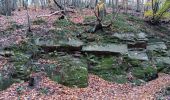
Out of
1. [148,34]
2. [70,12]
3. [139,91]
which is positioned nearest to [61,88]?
[139,91]

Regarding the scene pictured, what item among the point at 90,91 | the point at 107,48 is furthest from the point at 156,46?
the point at 90,91

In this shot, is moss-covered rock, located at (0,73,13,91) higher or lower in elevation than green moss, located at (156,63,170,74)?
higher

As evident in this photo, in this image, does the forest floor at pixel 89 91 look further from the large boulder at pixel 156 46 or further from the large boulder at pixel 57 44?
the large boulder at pixel 156 46

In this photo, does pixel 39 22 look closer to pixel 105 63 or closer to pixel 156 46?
pixel 105 63

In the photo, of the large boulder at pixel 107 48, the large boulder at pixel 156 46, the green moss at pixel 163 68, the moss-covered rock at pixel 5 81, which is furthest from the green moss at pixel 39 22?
the green moss at pixel 163 68

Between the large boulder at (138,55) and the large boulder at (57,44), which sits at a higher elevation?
the large boulder at (57,44)

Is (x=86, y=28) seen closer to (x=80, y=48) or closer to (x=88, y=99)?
(x=80, y=48)

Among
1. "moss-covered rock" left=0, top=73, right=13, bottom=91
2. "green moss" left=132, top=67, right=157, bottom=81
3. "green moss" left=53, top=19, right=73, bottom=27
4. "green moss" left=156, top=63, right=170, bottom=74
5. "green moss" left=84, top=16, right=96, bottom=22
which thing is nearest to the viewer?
"moss-covered rock" left=0, top=73, right=13, bottom=91

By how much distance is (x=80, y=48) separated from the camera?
1473 cm

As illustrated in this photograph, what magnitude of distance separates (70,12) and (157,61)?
950cm

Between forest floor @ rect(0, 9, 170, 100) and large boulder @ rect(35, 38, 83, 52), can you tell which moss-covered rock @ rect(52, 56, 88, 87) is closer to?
forest floor @ rect(0, 9, 170, 100)

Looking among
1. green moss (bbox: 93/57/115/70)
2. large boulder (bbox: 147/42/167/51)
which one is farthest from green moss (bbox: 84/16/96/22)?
green moss (bbox: 93/57/115/70)

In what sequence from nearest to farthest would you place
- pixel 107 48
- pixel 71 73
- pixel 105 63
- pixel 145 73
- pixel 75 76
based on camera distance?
pixel 75 76, pixel 71 73, pixel 145 73, pixel 105 63, pixel 107 48

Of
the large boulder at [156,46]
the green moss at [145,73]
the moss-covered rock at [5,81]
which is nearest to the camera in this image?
the moss-covered rock at [5,81]
